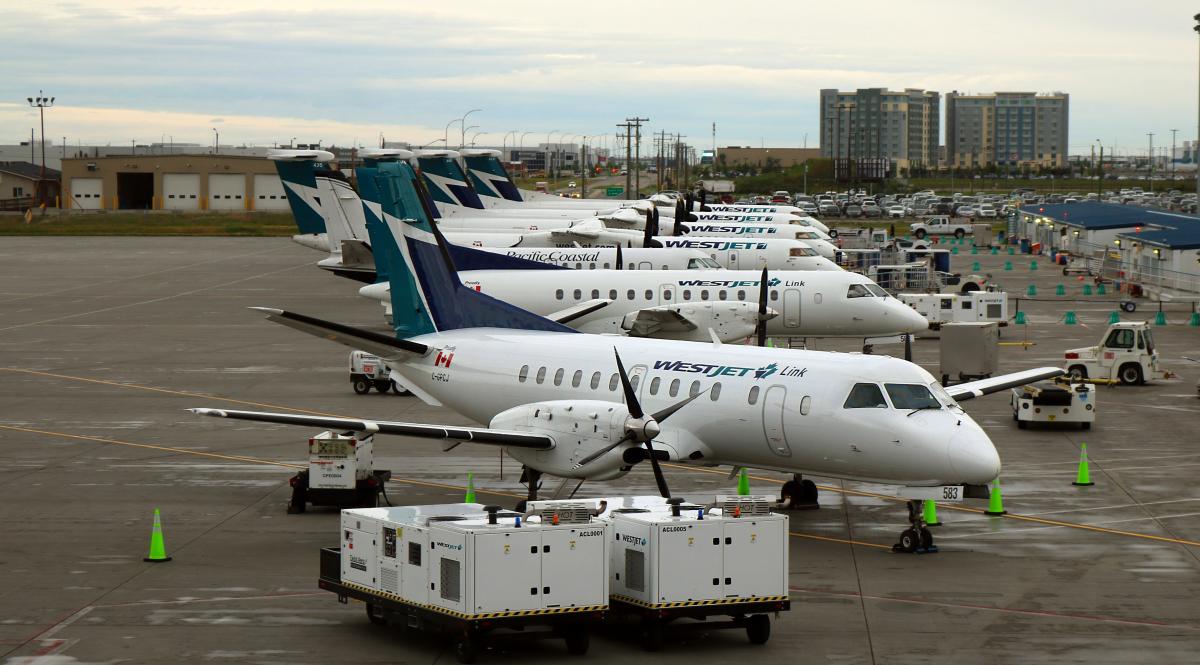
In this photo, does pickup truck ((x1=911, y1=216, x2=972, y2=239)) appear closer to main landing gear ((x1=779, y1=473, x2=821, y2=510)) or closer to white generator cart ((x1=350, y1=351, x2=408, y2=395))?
white generator cart ((x1=350, y1=351, x2=408, y2=395))

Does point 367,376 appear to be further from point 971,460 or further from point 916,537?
point 971,460

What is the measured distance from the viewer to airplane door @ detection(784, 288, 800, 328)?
1777 inches

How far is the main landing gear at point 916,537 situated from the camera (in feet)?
75.2

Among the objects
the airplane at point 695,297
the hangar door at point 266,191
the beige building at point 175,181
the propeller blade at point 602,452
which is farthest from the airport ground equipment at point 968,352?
the hangar door at point 266,191

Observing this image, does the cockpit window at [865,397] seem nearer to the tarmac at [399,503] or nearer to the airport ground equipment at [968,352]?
the tarmac at [399,503]

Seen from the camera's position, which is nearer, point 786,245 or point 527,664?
point 527,664

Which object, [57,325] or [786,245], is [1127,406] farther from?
[57,325]

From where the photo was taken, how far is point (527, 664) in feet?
56.2

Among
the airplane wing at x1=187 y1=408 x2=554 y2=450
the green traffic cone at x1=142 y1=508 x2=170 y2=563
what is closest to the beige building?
the airplane wing at x1=187 y1=408 x2=554 y2=450

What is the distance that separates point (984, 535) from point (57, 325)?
4690 cm

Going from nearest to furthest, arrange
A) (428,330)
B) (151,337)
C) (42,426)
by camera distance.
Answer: (428,330)
(42,426)
(151,337)

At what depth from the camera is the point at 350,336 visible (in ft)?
86.4

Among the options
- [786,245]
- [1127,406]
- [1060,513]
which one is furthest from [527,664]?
[786,245]

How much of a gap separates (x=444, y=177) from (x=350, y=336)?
52.5 metres
